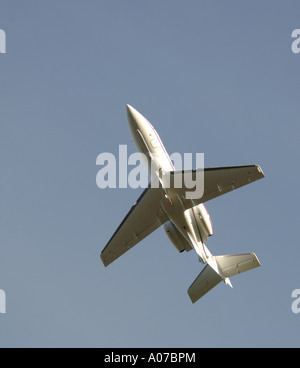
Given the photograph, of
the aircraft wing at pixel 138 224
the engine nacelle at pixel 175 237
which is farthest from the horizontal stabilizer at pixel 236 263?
the aircraft wing at pixel 138 224

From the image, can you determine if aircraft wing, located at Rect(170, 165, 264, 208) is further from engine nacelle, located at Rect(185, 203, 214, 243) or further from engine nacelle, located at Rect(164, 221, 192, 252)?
engine nacelle, located at Rect(164, 221, 192, 252)

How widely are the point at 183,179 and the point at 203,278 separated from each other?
39.7 ft

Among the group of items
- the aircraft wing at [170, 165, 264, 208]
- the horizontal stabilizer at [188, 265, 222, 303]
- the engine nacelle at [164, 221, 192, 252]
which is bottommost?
the horizontal stabilizer at [188, 265, 222, 303]

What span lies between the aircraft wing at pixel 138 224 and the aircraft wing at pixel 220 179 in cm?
213

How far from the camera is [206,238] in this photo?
192 ft

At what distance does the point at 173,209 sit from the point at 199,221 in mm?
3184

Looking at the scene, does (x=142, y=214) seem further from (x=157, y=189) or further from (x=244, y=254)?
(x=244, y=254)

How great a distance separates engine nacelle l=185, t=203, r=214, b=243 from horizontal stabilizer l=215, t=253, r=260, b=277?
4.73m

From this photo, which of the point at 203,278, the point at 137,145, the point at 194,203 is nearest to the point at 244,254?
the point at 203,278

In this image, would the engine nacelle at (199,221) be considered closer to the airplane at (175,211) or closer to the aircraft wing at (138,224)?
the airplane at (175,211)

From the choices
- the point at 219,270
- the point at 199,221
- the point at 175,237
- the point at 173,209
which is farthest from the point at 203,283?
the point at 173,209

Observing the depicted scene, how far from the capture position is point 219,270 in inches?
2421

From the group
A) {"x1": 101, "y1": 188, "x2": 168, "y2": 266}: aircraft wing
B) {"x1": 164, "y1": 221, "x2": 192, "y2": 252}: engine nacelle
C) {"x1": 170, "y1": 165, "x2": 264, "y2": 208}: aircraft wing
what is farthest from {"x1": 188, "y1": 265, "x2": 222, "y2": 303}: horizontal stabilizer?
{"x1": 170, "y1": 165, "x2": 264, "y2": 208}: aircraft wing

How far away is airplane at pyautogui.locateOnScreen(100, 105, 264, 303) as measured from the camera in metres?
54.5
